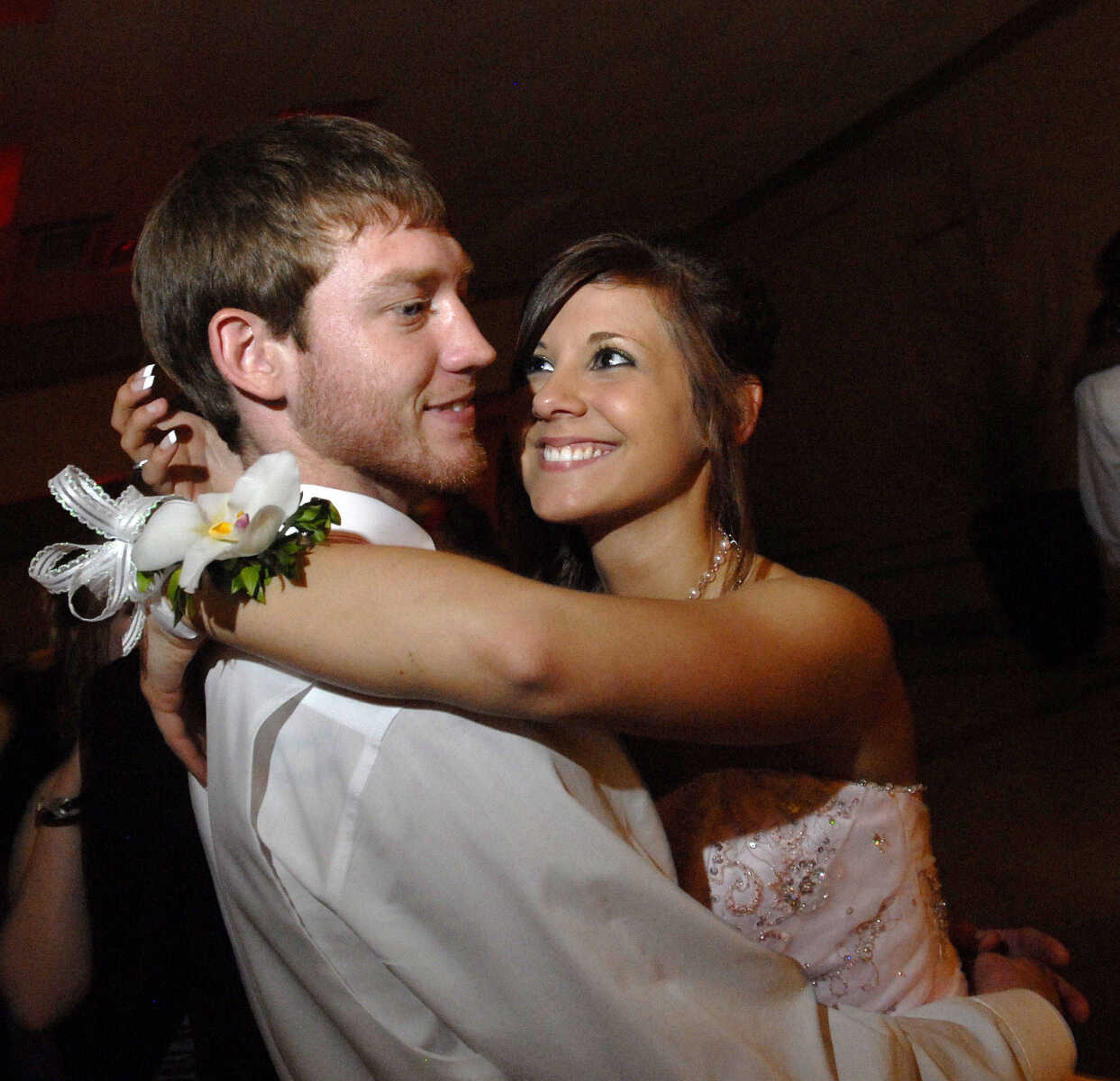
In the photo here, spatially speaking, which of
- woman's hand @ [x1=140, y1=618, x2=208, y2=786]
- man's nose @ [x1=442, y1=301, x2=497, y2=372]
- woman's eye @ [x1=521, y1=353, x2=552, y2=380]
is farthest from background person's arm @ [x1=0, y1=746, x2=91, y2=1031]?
woman's eye @ [x1=521, y1=353, x2=552, y2=380]

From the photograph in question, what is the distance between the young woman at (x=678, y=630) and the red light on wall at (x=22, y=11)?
771 mm

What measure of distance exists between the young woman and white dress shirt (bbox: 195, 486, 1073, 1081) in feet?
0.25

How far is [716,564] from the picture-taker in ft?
5.10

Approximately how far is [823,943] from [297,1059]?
0.70 meters

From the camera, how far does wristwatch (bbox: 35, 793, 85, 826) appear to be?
50.3 inches

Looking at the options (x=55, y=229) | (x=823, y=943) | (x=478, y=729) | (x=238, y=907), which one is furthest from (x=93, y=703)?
(x=823, y=943)

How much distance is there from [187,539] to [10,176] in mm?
1159

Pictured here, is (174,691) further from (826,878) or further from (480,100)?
(480,100)

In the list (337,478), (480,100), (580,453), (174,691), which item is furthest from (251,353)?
(480,100)

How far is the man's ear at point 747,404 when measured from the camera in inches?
62.6

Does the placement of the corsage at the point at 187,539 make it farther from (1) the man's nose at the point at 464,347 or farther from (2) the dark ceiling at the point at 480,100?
(2) the dark ceiling at the point at 480,100

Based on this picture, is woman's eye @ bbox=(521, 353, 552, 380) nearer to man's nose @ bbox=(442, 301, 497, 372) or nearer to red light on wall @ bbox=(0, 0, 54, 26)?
man's nose @ bbox=(442, 301, 497, 372)

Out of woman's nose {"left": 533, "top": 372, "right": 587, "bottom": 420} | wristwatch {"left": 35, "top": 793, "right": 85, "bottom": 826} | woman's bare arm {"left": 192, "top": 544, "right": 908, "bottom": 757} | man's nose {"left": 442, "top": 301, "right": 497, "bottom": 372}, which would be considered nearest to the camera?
woman's bare arm {"left": 192, "top": 544, "right": 908, "bottom": 757}

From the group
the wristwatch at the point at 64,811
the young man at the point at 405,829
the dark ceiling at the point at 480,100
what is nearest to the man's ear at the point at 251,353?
the young man at the point at 405,829
